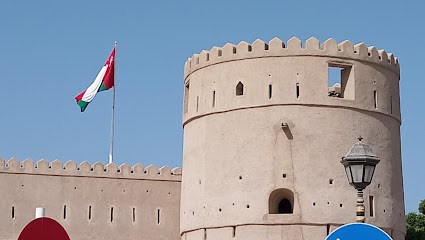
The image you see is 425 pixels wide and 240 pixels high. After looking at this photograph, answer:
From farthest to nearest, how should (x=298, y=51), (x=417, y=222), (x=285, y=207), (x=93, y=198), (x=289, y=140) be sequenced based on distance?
(x=417, y=222) → (x=93, y=198) → (x=285, y=207) → (x=298, y=51) → (x=289, y=140)

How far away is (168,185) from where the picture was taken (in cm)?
2105

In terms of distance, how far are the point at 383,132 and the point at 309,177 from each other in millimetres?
2302

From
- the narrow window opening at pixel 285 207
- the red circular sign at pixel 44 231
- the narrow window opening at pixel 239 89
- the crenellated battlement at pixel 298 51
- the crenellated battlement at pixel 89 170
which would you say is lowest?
the red circular sign at pixel 44 231

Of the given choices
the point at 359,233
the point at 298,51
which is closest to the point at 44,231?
the point at 359,233

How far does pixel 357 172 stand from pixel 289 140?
387 inches

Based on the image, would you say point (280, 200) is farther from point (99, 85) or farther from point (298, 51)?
point (99, 85)

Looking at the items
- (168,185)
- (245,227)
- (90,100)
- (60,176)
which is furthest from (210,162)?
(90,100)

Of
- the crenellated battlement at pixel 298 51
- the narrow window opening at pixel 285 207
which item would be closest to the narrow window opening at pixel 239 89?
the crenellated battlement at pixel 298 51

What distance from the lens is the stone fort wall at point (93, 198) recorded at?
787 inches

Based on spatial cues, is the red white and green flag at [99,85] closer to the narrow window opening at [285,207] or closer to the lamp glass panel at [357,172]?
the narrow window opening at [285,207]

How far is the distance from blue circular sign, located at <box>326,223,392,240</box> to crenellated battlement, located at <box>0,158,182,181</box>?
602 inches

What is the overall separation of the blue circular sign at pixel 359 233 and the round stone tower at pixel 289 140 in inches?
448

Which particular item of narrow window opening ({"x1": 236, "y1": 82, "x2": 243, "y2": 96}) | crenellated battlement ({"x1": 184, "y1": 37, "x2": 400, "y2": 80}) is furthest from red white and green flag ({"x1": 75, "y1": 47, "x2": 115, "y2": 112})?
narrow window opening ({"x1": 236, "y1": 82, "x2": 243, "y2": 96})

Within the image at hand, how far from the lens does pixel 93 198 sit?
2047 cm
